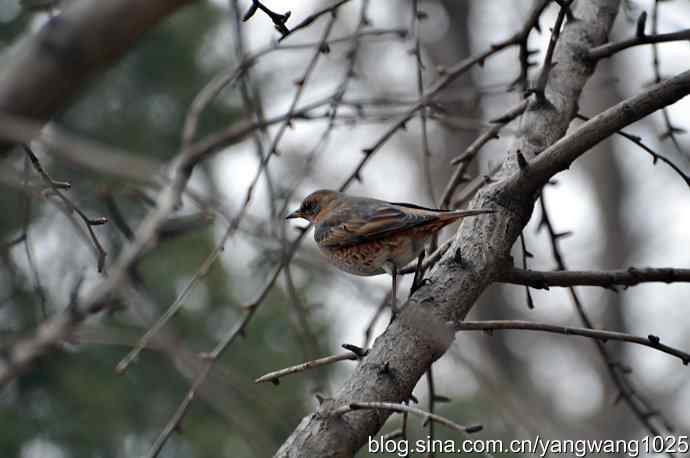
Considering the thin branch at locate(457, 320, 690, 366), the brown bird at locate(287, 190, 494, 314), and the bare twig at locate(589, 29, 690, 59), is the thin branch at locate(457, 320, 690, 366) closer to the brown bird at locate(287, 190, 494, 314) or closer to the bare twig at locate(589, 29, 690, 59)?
the brown bird at locate(287, 190, 494, 314)

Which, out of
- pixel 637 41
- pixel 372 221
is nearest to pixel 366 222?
pixel 372 221

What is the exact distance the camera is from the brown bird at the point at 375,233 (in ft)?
12.8

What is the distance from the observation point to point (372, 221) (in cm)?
427

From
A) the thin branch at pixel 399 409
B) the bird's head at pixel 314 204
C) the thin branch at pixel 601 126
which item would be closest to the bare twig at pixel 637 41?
the thin branch at pixel 601 126

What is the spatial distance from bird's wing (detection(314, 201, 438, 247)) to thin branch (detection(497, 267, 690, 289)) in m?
0.93

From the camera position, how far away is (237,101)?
321 inches

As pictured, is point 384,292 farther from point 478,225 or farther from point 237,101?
point 237,101

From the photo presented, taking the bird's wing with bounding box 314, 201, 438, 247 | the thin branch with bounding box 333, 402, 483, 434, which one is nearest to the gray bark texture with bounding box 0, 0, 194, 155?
the thin branch with bounding box 333, 402, 483, 434

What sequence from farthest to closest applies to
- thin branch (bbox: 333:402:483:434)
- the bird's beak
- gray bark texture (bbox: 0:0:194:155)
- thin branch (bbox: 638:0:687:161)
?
the bird's beak → thin branch (bbox: 638:0:687:161) → thin branch (bbox: 333:402:483:434) → gray bark texture (bbox: 0:0:194:155)

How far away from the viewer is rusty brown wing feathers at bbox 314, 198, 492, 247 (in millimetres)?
3857

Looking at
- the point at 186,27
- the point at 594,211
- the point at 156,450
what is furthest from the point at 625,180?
the point at 156,450

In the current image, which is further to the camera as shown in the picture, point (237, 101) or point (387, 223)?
point (237, 101)

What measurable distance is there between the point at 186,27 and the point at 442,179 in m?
5.57

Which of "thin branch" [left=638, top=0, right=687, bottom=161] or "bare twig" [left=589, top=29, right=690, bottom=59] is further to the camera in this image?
"thin branch" [left=638, top=0, right=687, bottom=161]
